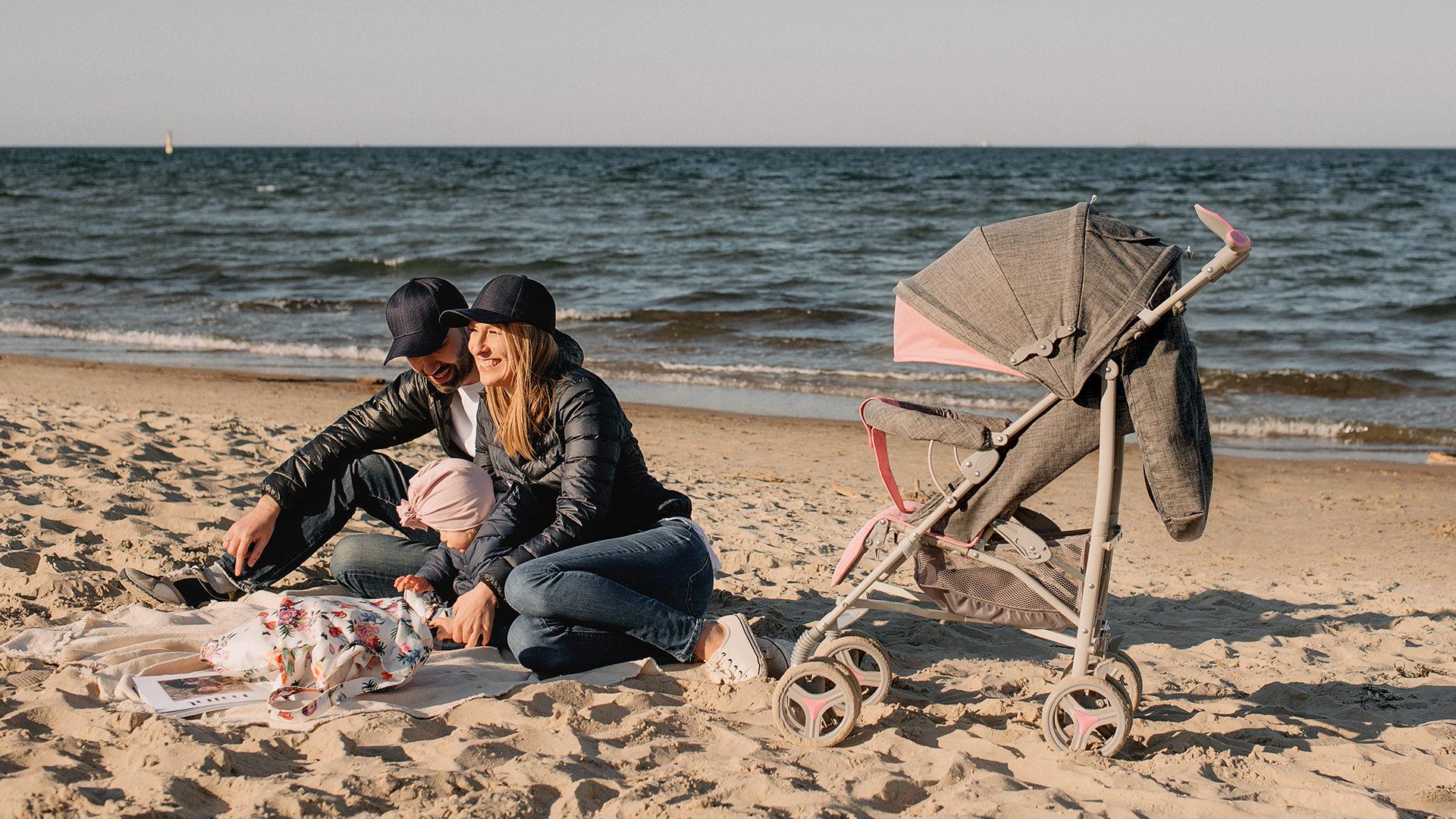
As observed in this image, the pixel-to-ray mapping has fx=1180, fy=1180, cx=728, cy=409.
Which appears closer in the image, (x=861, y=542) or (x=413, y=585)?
(x=861, y=542)

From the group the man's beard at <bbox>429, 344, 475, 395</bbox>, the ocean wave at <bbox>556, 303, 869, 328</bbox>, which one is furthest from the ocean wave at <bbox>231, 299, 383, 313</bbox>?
the man's beard at <bbox>429, 344, 475, 395</bbox>

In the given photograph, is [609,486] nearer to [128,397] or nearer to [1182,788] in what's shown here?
[1182,788]

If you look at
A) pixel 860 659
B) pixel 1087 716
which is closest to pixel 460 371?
pixel 860 659

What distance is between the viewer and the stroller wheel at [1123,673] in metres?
3.19

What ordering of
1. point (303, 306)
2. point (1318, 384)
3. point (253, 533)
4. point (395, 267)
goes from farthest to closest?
1. point (395, 267)
2. point (303, 306)
3. point (1318, 384)
4. point (253, 533)

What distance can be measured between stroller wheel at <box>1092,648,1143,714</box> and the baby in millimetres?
1912

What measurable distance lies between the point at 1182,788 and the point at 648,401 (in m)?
6.95

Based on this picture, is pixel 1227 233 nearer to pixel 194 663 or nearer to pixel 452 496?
pixel 452 496

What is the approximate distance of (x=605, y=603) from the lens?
3533 mm

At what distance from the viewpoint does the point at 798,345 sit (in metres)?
12.3

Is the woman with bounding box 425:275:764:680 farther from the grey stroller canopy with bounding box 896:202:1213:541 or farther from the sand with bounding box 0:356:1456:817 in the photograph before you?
the grey stroller canopy with bounding box 896:202:1213:541

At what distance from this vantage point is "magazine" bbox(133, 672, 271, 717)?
314 centimetres

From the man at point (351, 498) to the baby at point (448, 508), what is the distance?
0.19m

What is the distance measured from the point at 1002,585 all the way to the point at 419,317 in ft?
6.45
